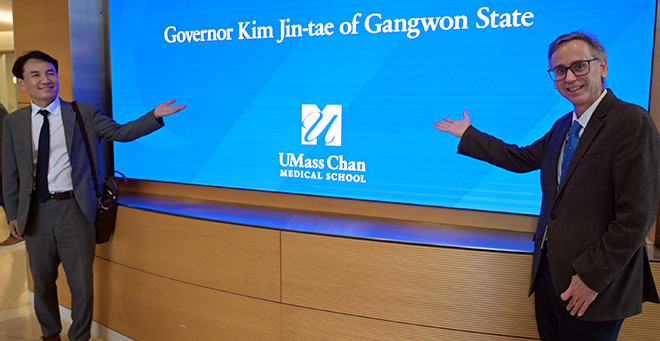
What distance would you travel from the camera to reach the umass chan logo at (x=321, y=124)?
254 cm

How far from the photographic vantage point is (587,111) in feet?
5.15

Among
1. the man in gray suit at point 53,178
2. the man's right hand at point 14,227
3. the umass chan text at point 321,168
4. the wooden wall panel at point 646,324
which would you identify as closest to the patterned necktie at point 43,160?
the man in gray suit at point 53,178

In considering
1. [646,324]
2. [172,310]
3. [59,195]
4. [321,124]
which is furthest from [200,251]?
[646,324]

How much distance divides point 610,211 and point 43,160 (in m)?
2.96

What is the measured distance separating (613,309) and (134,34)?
329 centimetres

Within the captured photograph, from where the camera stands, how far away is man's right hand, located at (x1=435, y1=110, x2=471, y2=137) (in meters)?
2.04

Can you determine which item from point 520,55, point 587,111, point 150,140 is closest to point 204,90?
point 150,140

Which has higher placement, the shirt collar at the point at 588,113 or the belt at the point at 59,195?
the shirt collar at the point at 588,113

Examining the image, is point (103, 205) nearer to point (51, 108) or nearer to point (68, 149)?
point (68, 149)

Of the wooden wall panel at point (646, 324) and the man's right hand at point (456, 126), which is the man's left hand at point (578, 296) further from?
the man's right hand at point (456, 126)

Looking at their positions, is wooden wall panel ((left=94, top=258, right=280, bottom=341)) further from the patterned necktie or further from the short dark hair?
the short dark hair

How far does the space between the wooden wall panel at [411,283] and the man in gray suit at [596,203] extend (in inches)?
13.7

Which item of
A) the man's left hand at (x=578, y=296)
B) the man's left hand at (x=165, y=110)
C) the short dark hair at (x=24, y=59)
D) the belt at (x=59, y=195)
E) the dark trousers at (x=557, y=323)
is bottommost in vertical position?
the dark trousers at (x=557, y=323)

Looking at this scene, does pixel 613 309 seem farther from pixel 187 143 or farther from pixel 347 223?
pixel 187 143
